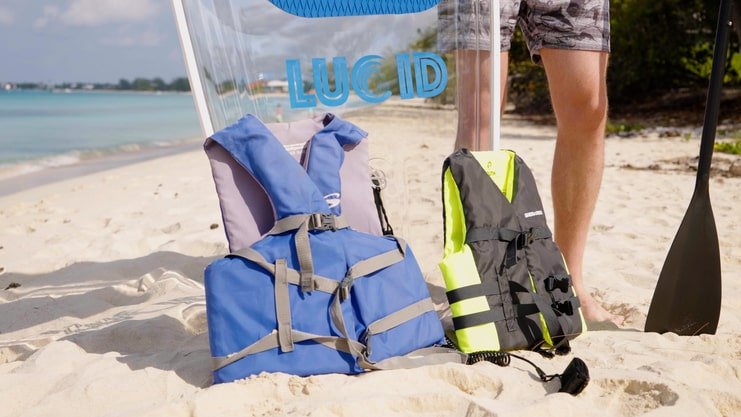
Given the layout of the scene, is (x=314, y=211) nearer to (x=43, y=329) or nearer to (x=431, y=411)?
(x=431, y=411)

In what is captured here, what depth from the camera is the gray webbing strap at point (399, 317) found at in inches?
79.0

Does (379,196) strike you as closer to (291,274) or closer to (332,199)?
(332,199)

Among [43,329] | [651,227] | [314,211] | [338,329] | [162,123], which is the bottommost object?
[162,123]

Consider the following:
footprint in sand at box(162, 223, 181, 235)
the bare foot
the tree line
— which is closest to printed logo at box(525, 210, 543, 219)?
the bare foot

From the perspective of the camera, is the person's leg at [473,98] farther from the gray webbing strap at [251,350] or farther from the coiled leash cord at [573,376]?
the gray webbing strap at [251,350]

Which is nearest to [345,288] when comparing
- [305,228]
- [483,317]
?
[305,228]

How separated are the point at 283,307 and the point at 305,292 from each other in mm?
72

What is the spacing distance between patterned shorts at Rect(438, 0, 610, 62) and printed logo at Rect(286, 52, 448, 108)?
4.3 inches

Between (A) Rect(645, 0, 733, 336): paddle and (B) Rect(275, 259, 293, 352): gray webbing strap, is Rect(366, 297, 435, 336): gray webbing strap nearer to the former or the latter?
(B) Rect(275, 259, 293, 352): gray webbing strap

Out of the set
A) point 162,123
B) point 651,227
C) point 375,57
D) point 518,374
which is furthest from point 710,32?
point 162,123

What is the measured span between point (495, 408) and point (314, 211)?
74 cm

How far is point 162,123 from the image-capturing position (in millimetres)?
18312

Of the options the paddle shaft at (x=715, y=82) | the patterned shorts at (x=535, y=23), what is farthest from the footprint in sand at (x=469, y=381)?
the patterned shorts at (x=535, y=23)

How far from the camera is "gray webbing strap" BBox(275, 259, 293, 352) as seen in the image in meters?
1.93
